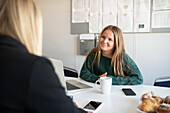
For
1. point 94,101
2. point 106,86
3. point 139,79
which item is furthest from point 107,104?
point 139,79

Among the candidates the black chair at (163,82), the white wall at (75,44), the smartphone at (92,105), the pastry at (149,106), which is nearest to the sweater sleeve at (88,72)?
the smartphone at (92,105)

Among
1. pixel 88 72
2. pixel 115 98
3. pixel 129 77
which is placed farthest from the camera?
pixel 88 72

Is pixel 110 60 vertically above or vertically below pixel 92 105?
above

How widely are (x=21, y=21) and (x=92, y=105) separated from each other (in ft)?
2.05

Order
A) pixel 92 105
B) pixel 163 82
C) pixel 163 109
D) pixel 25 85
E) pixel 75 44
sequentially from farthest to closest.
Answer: pixel 75 44 < pixel 163 82 < pixel 92 105 < pixel 163 109 < pixel 25 85

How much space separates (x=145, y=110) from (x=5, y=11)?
80cm

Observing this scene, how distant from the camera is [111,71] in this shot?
1.75 meters

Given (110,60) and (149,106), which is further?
(110,60)

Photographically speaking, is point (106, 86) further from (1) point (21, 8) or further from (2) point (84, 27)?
(2) point (84, 27)

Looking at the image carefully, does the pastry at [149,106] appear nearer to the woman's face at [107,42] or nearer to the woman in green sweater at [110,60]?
the woman in green sweater at [110,60]

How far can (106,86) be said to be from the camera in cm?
116

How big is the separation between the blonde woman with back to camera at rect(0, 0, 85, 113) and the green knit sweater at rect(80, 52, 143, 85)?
929 millimetres

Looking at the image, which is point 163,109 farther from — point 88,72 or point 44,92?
point 88,72

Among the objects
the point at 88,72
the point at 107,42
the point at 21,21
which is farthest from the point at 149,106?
the point at 107,42
